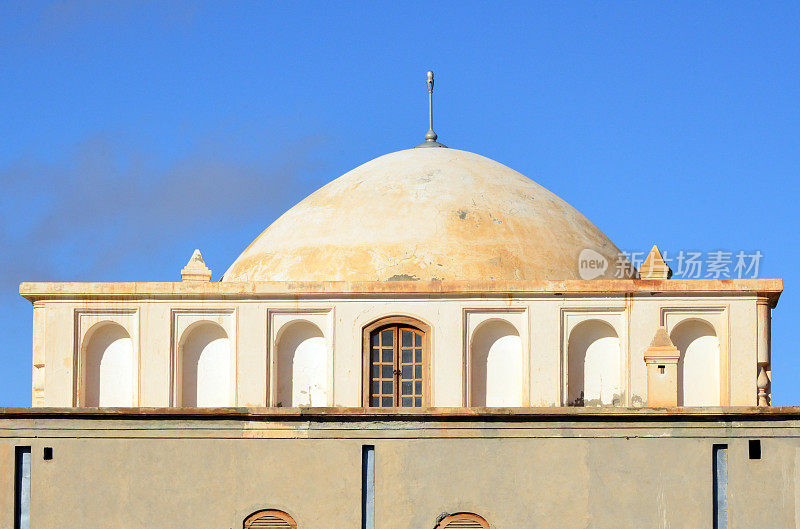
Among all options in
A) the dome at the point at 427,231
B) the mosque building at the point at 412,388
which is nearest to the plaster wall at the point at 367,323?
the mosque building at the point at 412,388

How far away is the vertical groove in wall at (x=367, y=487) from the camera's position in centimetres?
2083

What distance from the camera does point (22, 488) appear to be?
2134 cm

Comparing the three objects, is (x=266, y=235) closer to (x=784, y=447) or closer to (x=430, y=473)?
(x=430, y=473)

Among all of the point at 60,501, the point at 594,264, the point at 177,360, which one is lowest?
the point at 60,501

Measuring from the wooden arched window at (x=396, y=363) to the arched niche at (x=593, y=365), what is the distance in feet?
6.86

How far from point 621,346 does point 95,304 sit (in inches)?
300

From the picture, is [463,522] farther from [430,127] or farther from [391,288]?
[430,127]

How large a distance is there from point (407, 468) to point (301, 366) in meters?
2.65

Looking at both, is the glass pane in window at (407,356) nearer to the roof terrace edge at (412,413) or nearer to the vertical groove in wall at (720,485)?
the roof terrace edge at (412,413)

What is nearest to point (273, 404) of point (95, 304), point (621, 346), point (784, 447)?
point (95, 304)

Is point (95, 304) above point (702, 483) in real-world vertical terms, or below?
above

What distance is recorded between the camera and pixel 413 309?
22406mm

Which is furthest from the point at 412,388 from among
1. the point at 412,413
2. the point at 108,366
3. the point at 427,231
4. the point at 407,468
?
the point at 108,366

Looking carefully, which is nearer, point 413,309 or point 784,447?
point 784,447
